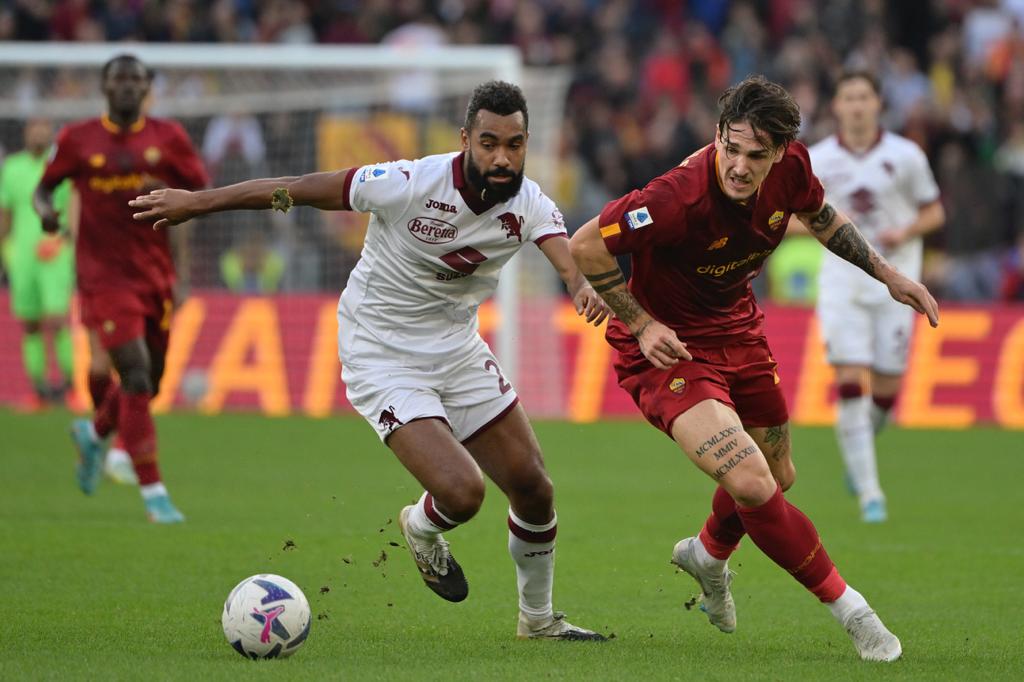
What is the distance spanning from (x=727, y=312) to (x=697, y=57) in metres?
15.9

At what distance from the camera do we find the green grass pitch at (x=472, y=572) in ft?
20.6

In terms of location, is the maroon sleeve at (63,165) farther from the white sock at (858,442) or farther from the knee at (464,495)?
the white sock at (858,442)

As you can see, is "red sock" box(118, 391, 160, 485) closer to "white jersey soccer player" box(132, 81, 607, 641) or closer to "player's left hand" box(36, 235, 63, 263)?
"white jersey soccer player" box(132, 81, 607, 641)

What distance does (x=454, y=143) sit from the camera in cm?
1858

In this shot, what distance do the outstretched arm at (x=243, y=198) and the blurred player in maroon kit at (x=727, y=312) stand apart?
1.05 meters

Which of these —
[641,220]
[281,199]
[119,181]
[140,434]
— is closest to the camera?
[641,220]

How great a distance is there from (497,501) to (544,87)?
27.5 ft

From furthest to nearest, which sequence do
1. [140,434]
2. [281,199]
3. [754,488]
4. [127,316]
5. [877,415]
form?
[877,415]
[127,316]
[140,434]
[281,199]
[754,488]

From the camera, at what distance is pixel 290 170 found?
61.5ft

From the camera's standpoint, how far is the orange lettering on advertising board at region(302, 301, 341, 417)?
1816 cm

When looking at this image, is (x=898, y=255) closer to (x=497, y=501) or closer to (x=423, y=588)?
(x=497, y=501)

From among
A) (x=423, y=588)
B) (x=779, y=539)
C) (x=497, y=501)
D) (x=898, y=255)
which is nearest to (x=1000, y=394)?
(x=898, y=255)

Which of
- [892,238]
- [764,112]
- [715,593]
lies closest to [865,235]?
[892,238]

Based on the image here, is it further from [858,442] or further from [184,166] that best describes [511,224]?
[858,442]
